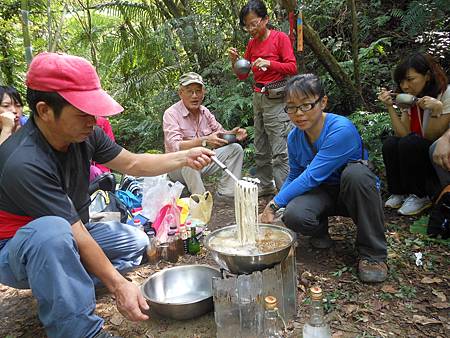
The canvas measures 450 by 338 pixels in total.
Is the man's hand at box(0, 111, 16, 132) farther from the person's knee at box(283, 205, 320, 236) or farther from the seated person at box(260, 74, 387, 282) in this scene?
the person's knee at box(283, 205, 320, 236)

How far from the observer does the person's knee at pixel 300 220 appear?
2846 mm

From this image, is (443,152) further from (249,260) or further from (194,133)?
(194,133)

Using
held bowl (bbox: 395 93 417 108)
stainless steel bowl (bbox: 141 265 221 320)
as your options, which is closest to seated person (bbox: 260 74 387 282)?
stainless steel bowl (bbox: 141 265 221 320)

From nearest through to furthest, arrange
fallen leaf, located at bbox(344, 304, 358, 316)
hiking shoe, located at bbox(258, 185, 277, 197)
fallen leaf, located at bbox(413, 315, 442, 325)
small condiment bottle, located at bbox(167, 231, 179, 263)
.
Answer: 1. fallen leaf, located at bbox(413, 315, 442, 325)
2. fallen leaf, located at bbox(344, 304, 358, 316)
3. small condiment bottle, located at bbox(167, 231, 179, 263)
4. hiking shoe, located at bbox(258, 185, 277, 197)

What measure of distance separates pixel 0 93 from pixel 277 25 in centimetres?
440

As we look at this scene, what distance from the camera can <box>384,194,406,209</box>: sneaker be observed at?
3.85m

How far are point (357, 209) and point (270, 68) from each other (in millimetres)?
2203

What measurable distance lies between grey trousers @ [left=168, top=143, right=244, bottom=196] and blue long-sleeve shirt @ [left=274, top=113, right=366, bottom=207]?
161 cm

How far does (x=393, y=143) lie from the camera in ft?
12.2

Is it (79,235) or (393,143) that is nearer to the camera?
(79,235)

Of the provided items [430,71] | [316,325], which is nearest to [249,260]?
[316,325]

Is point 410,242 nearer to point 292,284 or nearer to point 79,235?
point 292,284

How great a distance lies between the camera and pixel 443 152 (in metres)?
3.09

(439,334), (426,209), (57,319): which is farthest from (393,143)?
(57,319)
